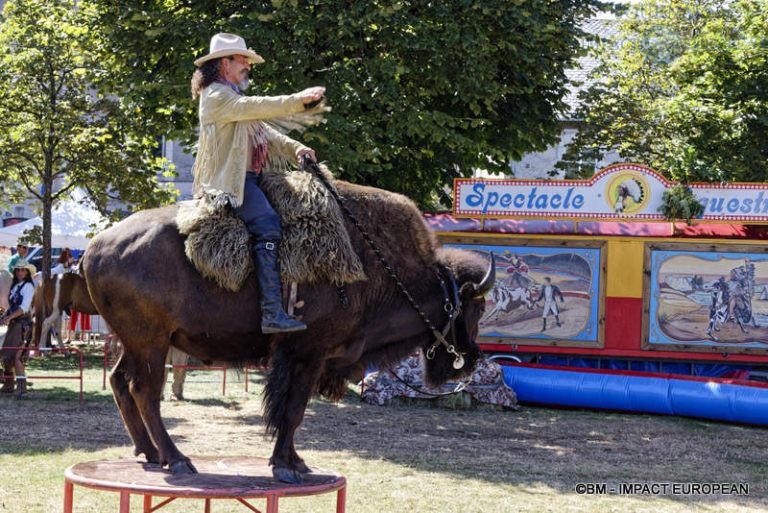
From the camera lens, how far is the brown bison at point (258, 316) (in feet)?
20.6

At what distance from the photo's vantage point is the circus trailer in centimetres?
1603

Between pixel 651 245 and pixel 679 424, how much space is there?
303 centimetres

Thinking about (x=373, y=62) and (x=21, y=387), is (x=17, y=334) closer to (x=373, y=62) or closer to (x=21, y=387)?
(x=21, y=387)

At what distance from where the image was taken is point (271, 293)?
247 inches

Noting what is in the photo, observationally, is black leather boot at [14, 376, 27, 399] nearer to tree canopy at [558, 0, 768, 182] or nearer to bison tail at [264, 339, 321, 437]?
bison tail at [264, 339, 321, 437]

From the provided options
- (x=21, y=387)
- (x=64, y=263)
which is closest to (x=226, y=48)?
(x=21, y=387)

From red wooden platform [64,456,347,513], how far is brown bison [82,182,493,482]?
0.15 m

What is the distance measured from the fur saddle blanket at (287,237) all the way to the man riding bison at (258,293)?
39 millimetres

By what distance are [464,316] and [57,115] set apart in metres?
18.7

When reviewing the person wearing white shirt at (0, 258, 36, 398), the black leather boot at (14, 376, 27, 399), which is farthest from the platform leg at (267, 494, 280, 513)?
the black leather boot at (14, 376, 27, 399)

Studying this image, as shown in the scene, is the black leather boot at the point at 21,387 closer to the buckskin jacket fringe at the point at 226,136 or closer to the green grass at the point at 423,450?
the green grass at the point at 423,450

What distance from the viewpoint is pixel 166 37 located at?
17234 millimetres

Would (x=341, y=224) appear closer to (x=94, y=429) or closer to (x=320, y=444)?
(x=320, y=444)

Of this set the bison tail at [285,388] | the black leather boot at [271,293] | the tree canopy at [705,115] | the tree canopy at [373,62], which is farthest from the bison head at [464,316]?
the tree canopy at [705,115]
